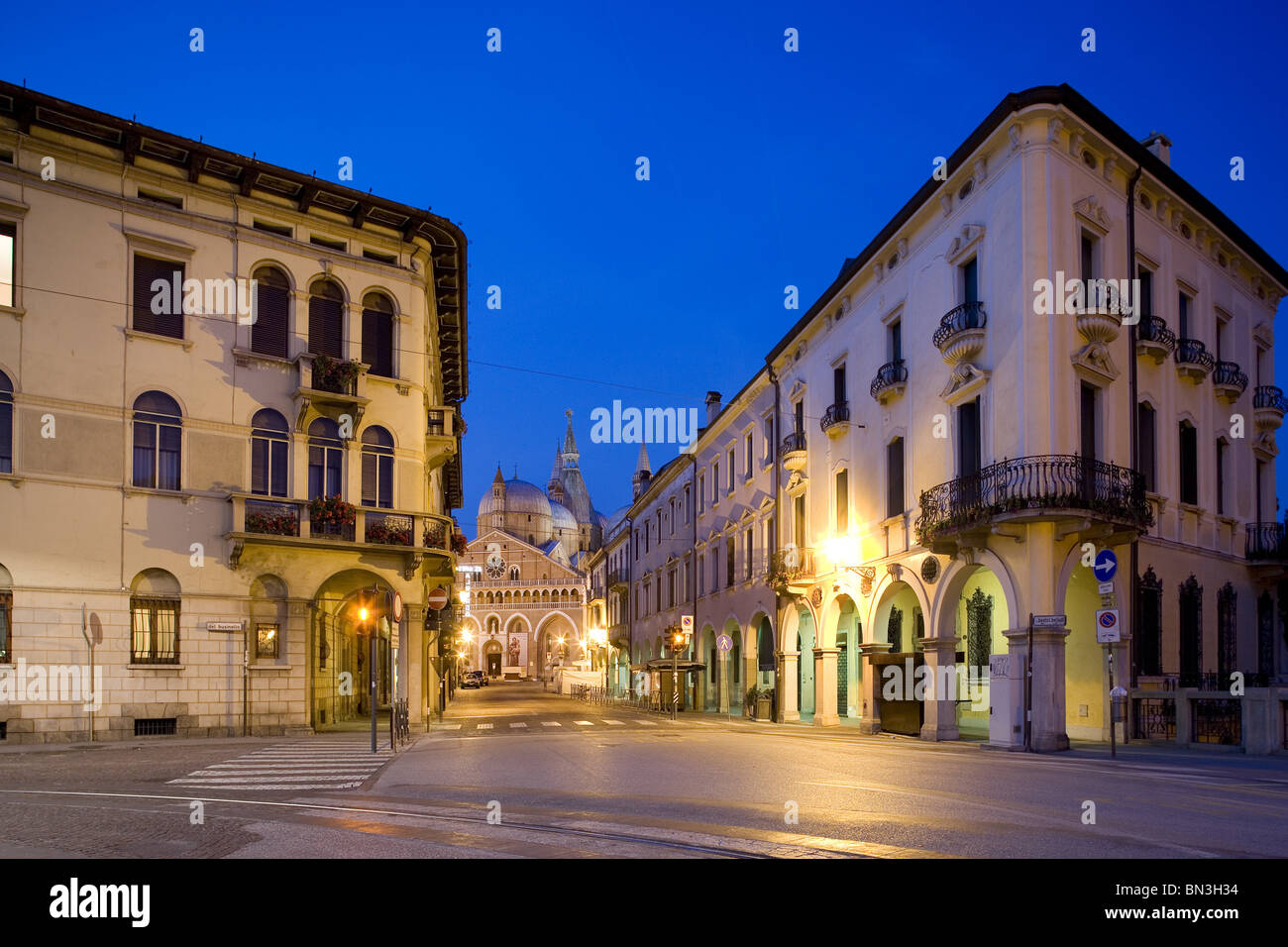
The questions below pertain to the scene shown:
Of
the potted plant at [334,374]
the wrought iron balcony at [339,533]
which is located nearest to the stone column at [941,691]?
the wrought iron balcony at [339,533]

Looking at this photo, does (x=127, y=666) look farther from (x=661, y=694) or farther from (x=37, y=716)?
(x=661, y=694)

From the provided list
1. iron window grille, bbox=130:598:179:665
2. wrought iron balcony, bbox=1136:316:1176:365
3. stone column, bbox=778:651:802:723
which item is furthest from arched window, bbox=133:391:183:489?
wrought iron balcony, bbox=1136:316:1176:365

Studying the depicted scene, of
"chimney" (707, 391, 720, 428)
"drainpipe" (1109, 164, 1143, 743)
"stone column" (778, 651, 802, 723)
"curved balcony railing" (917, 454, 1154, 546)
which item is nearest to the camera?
"curved balcony railing" (917, 454, 1154, 546)

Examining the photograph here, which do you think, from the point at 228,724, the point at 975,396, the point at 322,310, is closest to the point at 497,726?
the point at 228,724

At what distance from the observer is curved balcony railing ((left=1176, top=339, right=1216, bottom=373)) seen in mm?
26016

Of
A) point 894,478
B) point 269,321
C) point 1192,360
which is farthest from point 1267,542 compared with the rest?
point 269,321

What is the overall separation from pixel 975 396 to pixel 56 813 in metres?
19.6

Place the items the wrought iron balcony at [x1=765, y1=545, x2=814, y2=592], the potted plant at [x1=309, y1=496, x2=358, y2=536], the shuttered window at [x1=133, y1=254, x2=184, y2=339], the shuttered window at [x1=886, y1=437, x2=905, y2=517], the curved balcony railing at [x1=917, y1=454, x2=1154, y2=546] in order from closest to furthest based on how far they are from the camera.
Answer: the curved balcony railing at [x1=917, y1=454, x2=1154, y2=546], the shuttered window at [x1=133, y1=254, x2=184, y2=339], the potted plant at [x1=309, y1=496, x2=358, y2=536], the shuttered window at [x1=886, y1=437, x2=905, y2=517], the wrought iron balcony at [x1=765, y1=545, x2=814, y2=592]

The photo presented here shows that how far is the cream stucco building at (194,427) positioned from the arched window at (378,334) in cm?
8

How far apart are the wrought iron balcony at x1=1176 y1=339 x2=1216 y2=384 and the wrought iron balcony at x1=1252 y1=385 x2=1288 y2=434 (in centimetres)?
458

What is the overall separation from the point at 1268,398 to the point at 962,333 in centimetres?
1216

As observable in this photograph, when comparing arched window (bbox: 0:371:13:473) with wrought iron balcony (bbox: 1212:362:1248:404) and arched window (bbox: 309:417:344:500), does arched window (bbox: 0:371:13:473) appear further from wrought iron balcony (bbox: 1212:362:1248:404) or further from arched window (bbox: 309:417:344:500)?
wrought iron balcony (bbox: 1212:362:1248:404)

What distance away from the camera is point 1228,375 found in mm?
28016

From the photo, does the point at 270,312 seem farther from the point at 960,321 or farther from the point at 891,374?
the point at 960,321
